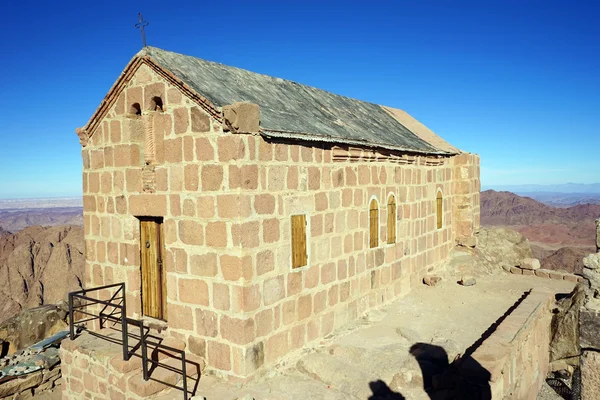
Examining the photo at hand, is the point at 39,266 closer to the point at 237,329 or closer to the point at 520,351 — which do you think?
the point at 237,329

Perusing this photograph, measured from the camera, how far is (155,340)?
794 cm

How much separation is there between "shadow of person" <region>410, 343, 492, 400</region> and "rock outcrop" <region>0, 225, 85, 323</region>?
41602mm

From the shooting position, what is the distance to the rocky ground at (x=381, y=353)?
7.02 m

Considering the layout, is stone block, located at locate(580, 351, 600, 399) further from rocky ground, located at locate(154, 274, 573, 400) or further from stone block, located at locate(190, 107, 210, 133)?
stone block, located at locate(190, 107, 210, 133)

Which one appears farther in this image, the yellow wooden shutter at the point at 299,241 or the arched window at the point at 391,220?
the arched window at the point at 391,220

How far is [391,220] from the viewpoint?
11305mm

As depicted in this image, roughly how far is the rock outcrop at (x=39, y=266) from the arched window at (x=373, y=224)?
3947 cm

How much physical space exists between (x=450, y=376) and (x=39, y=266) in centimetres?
4935

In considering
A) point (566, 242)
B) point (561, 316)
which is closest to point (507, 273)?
point (561, 316)

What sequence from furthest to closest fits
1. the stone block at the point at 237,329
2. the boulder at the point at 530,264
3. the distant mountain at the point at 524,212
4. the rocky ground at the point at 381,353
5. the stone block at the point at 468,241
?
the distant mountain at the point at 524,212 → the boulder at the point at 530,264 → the stone block at the point at 468,241 → the rocky ground at the point at 381,353 → the stone block at the point at 237,329

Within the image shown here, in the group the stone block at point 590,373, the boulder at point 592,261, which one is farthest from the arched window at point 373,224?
the stone block at point 590,373

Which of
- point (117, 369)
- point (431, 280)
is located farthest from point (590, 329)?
point (431, 280)

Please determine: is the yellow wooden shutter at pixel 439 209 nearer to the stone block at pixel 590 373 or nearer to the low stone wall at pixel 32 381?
the stone block at pixel 590 373

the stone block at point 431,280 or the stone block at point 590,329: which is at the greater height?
the stone block at point 590,329
